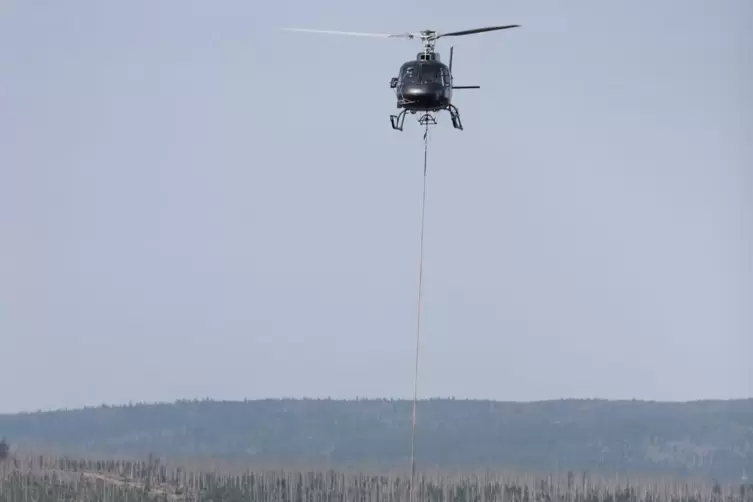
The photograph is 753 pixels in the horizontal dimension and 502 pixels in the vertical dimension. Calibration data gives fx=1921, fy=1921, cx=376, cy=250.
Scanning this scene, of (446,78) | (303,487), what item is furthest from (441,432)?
(446,78)

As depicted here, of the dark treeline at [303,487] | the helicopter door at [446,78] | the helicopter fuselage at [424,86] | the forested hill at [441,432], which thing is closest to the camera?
the helicopter fuselage at [424,86]

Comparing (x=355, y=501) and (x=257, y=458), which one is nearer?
(x=355, y=501)

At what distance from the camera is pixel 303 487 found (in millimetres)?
78000

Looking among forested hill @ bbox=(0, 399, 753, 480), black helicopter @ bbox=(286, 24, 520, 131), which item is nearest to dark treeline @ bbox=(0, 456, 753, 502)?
forested hill @ bbox=(0, 399, 753, 480)

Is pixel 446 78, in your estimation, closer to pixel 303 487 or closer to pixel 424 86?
pixel 424 86

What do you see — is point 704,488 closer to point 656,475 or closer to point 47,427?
point 656,475

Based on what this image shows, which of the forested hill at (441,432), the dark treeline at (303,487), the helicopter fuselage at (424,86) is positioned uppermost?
the helicopter fuselage at (424,86)

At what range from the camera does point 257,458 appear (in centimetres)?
8144

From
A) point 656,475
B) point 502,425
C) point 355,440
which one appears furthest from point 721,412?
point 355,440

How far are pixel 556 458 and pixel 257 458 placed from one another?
12.6 m

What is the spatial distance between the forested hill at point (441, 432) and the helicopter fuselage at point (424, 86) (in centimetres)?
3464

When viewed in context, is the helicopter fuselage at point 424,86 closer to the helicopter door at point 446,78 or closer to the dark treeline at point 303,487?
the helicopter door at point 446,78

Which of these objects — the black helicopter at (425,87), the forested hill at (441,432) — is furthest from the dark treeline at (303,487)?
the black helicopter at (425,87)

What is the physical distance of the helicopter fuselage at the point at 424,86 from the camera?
1687 inches
